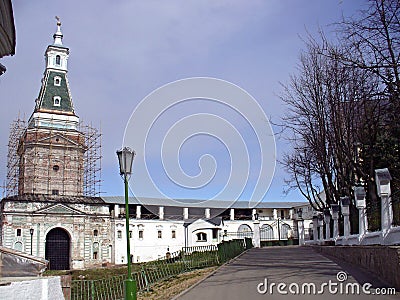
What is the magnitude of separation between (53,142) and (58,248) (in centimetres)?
1086

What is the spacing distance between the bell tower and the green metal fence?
91.9 ft

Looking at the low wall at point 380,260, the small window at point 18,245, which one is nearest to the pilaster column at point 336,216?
the low wall at point 380,260

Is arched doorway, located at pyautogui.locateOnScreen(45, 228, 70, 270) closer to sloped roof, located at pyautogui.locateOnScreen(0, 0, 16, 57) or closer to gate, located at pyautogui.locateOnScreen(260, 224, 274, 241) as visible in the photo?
gate, located at pyautogui.locateOnScreen(260, 224, 274, 241)

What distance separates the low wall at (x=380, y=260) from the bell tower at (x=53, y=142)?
3809cm

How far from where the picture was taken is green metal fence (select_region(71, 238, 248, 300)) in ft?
41.8

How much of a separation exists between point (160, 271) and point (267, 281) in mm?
6369

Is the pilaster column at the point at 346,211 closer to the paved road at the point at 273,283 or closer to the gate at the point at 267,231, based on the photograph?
the paved road at the point at 273,283

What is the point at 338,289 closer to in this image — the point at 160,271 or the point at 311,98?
the point at 160,271

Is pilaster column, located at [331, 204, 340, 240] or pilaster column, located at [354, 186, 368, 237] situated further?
pilaster column, located at [331, 204, 340, 240]

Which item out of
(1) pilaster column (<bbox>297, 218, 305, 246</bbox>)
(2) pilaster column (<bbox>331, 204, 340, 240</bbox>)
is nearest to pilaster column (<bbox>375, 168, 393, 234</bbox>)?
(2) pilaster column (<bbox>331, 204, 340, 240</bbox>)

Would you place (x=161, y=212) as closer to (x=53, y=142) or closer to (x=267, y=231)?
(x=267, y=231)

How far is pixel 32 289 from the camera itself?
8383 mm

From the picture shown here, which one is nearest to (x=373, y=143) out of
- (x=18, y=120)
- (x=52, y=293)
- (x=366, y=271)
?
(x=366, y=271)

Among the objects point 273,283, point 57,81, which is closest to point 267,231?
point 57,81
